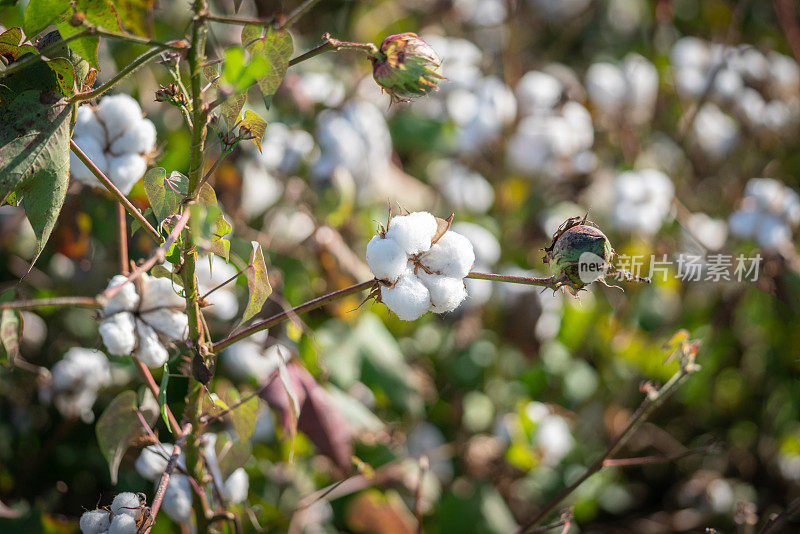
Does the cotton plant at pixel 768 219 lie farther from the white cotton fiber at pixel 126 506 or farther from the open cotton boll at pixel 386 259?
the white cotton fiber at pixel 126 506

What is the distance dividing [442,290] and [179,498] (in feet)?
1.21

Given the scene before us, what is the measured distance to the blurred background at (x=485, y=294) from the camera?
3.29ft

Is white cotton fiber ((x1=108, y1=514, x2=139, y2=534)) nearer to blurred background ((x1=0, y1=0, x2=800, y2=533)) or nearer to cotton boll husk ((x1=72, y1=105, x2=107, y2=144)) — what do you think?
blurred background ((x1=0, y1=0, x2=800, y2=533))

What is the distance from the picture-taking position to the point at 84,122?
0.65 meters

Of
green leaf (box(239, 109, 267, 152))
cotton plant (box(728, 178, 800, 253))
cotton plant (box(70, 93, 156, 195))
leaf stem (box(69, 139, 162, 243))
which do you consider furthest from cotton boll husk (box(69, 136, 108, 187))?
cotton plant (box(728, 178, 800, 253))

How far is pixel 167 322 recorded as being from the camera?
597 millimetres

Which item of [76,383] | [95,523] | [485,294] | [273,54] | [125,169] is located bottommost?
[485,294]

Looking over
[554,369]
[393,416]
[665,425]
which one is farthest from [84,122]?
[665,425]

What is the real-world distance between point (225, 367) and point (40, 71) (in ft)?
1.76

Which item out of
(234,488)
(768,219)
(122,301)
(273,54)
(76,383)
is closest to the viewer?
(273,54)

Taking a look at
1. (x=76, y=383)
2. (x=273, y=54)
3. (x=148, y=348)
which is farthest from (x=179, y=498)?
(x=273, y=54)

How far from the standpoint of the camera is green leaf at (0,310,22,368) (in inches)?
21.0

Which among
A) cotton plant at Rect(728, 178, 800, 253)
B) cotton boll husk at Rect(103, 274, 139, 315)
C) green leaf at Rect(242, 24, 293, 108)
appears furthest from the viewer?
cotton plant at Rect(728, 178, 800, 253)

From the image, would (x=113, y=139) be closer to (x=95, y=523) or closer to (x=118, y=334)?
(x=118, y=334)
